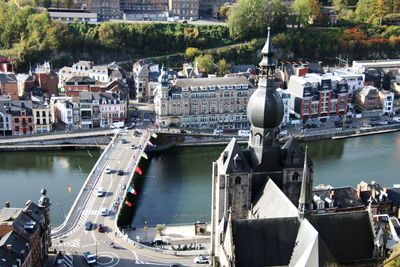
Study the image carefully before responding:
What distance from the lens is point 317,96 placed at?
68.4m

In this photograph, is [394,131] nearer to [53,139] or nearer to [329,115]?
[329,115]

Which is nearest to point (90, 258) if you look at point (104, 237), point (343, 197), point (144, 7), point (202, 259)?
point (104, 237)

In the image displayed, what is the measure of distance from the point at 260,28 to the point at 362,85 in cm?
2485

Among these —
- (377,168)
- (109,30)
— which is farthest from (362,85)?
(109,30)

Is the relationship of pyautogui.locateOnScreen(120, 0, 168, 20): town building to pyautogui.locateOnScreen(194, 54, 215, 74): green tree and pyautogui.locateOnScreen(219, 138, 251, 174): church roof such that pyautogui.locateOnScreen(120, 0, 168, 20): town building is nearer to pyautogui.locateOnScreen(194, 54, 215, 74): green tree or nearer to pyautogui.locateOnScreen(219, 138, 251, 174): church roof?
pyautogui.locateOnScreen(194, 54, 215, 74): green tree

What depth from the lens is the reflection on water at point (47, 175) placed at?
4684 cm

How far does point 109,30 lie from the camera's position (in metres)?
89.2

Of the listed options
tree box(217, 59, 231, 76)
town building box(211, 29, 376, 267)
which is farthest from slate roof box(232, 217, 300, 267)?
tree box(217, 59, 231, 76)

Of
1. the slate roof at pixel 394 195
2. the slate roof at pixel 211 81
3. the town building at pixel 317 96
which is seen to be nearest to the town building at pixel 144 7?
the slate roof at pixel 211 81

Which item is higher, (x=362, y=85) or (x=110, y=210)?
(x=362, y=85)

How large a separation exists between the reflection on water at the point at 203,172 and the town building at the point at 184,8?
4446 centimetres

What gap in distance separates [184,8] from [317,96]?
40.8 metres

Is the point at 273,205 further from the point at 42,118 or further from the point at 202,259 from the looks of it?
the point at 42,118

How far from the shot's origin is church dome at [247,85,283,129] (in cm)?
2864
